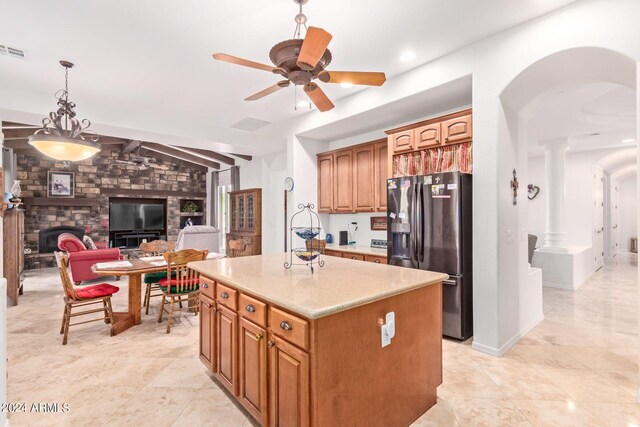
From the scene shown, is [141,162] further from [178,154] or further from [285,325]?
[285,325]

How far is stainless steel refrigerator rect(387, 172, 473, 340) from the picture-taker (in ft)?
10.1

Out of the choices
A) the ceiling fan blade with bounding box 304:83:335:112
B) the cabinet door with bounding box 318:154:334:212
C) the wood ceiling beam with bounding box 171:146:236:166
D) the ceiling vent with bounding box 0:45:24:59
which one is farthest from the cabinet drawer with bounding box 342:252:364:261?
the wood ceiling beam with bounding box 171:146:236:166

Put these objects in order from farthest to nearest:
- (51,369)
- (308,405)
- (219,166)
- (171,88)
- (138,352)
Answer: (219,166) < (171,88) < (138,352) < (51,369) < (308,405)

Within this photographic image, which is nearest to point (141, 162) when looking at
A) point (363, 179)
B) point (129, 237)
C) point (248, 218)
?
point (129, 237)

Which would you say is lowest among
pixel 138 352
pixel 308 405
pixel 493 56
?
pixel 138 352

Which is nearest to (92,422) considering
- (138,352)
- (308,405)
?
(138,352)

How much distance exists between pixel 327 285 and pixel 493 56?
2542 mm

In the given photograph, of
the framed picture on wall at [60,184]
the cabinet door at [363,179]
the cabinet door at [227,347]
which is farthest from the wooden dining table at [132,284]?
the framed picture on wall at [60,184]

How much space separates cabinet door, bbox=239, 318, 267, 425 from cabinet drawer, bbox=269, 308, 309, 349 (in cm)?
13

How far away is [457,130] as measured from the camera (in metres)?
3.30

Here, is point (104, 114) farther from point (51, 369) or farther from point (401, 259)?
point (401, 259)

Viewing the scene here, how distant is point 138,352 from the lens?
9.81ft

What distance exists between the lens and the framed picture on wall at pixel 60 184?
8094 millimetres

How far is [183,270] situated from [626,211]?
531 inches
